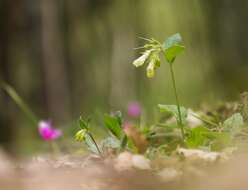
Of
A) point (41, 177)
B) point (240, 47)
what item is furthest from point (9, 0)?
point (41, 177)

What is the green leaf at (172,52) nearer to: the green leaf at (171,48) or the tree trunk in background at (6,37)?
the green leaf at (171,48)

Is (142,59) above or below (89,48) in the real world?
below

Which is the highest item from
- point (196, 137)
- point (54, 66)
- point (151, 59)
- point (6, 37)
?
point (6, 37)

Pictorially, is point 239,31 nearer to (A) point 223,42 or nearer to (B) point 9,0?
(A) point 223,42

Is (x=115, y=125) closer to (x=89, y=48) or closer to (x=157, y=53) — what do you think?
(x=157, y=53)

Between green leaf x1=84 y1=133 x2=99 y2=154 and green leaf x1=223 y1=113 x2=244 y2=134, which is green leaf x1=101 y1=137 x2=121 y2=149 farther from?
green leaf x1=223 y1=113 x2=244 y2=134

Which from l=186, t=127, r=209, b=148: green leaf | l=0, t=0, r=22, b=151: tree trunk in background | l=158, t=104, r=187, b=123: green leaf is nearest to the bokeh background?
l=0, t=0, r=22, b=151: tree trunk in background

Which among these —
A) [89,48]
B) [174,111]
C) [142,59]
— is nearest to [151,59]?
[142,59]
